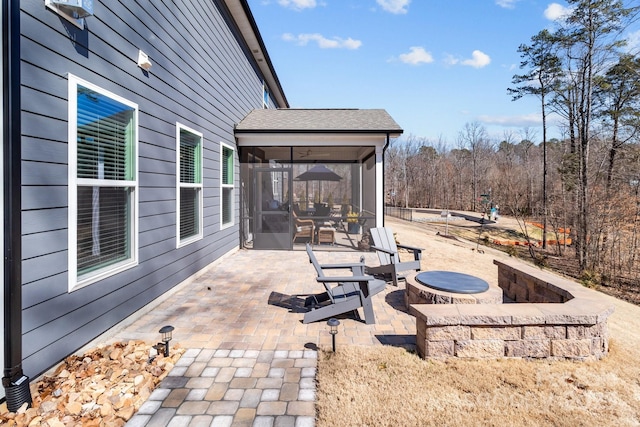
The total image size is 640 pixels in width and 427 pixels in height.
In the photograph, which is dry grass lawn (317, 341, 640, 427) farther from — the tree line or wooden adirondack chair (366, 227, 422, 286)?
the tree line

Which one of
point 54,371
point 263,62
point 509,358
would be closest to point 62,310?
point 54,371

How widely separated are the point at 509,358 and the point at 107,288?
4005mm

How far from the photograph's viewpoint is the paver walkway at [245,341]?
2.35 meters

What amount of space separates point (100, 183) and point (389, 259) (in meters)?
4.52

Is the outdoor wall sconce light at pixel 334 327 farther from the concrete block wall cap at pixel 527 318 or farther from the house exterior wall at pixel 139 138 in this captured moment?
the house exterior wall at pixel 139 138

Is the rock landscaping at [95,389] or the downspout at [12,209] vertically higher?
the downspout at [12,209]

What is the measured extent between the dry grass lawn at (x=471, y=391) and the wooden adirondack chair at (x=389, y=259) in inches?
92.6

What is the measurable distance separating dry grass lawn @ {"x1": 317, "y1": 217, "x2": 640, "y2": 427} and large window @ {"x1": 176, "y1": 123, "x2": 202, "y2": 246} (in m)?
3.47

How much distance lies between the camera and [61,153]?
9.28 feet

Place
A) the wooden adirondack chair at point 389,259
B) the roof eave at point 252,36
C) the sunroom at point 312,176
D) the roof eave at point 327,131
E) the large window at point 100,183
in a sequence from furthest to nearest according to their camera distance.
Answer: the sunroom at point 312,176
the roof eave at point 327,131
the roof eave at point 252,36
the wooden adirondack chair at point 389,259
the large window at point 100,183

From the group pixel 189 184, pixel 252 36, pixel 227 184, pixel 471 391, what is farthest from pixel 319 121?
pixel 471 391

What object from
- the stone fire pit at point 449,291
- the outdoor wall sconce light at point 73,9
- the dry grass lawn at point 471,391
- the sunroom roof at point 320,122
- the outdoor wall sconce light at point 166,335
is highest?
the sunroom roof at point 320,122

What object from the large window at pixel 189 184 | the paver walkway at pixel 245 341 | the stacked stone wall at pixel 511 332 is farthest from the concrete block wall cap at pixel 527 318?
the large window at pixel 189 184

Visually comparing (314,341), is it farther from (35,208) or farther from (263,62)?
(263,62)
